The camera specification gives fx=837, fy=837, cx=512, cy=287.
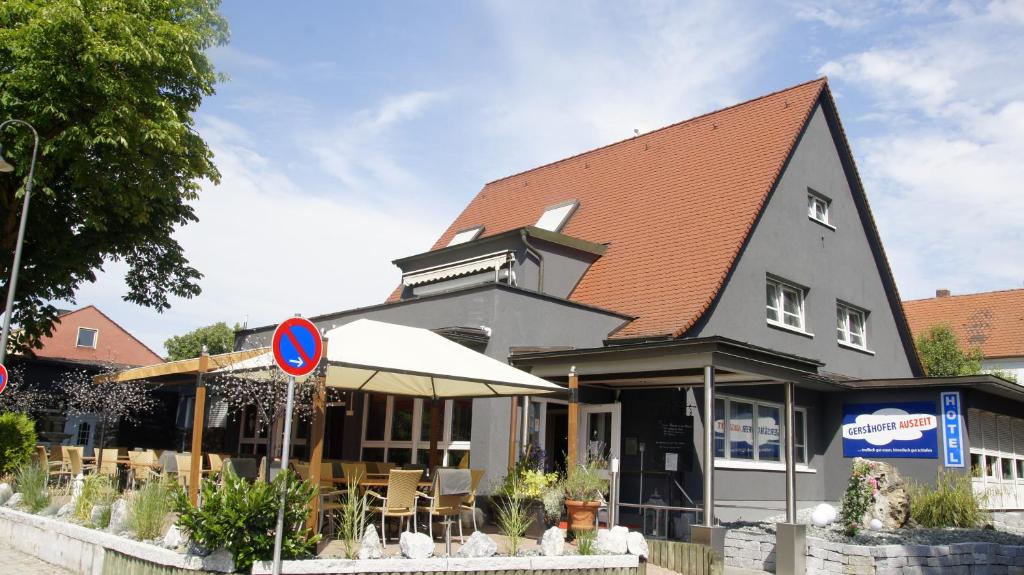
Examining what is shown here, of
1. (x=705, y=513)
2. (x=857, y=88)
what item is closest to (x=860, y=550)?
(x=705, y=513)

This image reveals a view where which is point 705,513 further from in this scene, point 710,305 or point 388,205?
point 388,205

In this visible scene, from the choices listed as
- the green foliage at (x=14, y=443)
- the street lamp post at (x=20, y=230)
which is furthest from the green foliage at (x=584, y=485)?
the street lamp post at (x=20, y=230)

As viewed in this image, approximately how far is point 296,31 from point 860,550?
11276mm

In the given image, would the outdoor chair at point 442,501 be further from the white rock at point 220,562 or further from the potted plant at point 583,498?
the white rock at point 220,562

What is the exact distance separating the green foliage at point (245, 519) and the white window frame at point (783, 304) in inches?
489

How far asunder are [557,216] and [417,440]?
28.5 feet

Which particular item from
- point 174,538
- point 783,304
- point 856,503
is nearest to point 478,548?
point 174,538

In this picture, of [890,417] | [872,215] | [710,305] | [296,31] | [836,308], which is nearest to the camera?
[296,31]

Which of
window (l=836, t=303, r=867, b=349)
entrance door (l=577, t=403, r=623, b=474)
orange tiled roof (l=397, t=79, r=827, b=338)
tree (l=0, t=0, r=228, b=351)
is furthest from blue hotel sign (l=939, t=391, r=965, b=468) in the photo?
tree (l=0, t=0, r=228, b=351)

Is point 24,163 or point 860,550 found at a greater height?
point 24,163

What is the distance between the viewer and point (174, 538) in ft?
27.4

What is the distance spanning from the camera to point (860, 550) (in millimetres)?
11055

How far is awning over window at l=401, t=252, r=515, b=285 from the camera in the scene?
17594mm

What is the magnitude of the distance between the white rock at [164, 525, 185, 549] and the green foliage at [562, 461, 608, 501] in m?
4.78
